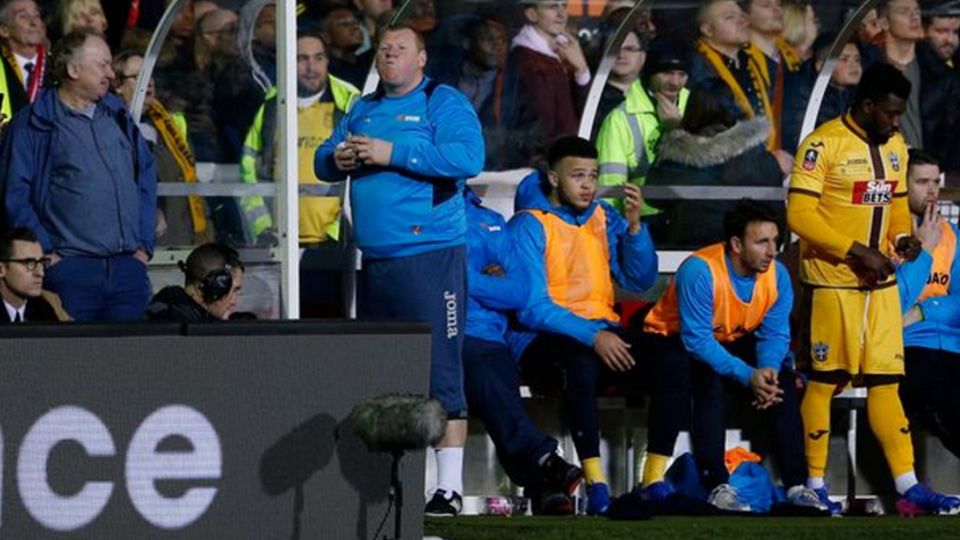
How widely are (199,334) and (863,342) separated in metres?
3.92

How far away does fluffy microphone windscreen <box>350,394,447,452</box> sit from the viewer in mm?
8188

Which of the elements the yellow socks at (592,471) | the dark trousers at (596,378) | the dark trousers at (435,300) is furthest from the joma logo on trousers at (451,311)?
the yellow socks at (592,471)

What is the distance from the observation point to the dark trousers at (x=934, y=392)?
38.2 ft

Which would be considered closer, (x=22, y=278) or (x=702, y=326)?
(x=22, y=278)

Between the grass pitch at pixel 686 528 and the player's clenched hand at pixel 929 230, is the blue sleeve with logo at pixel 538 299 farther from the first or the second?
the player's clenched hand at pixel 929 230

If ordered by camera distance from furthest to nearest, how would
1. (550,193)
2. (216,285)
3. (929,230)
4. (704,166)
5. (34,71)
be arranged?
(704,166) < (929,230) < (550,193) < (34,71) < (216,285)

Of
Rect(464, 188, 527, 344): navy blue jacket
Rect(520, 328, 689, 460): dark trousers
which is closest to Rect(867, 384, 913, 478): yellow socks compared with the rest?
Rect(520, 328, 689, 460): dark trousers

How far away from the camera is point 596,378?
36.3ft

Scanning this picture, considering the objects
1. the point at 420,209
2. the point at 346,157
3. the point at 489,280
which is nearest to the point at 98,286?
the point at 346,157

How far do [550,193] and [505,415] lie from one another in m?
1.10

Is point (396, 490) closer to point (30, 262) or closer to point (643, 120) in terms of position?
point (30, 262)

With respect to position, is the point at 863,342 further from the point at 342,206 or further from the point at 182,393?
the point at 182,393

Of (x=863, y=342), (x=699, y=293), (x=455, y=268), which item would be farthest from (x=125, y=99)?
(x=863, y=342)

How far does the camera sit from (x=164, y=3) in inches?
441
